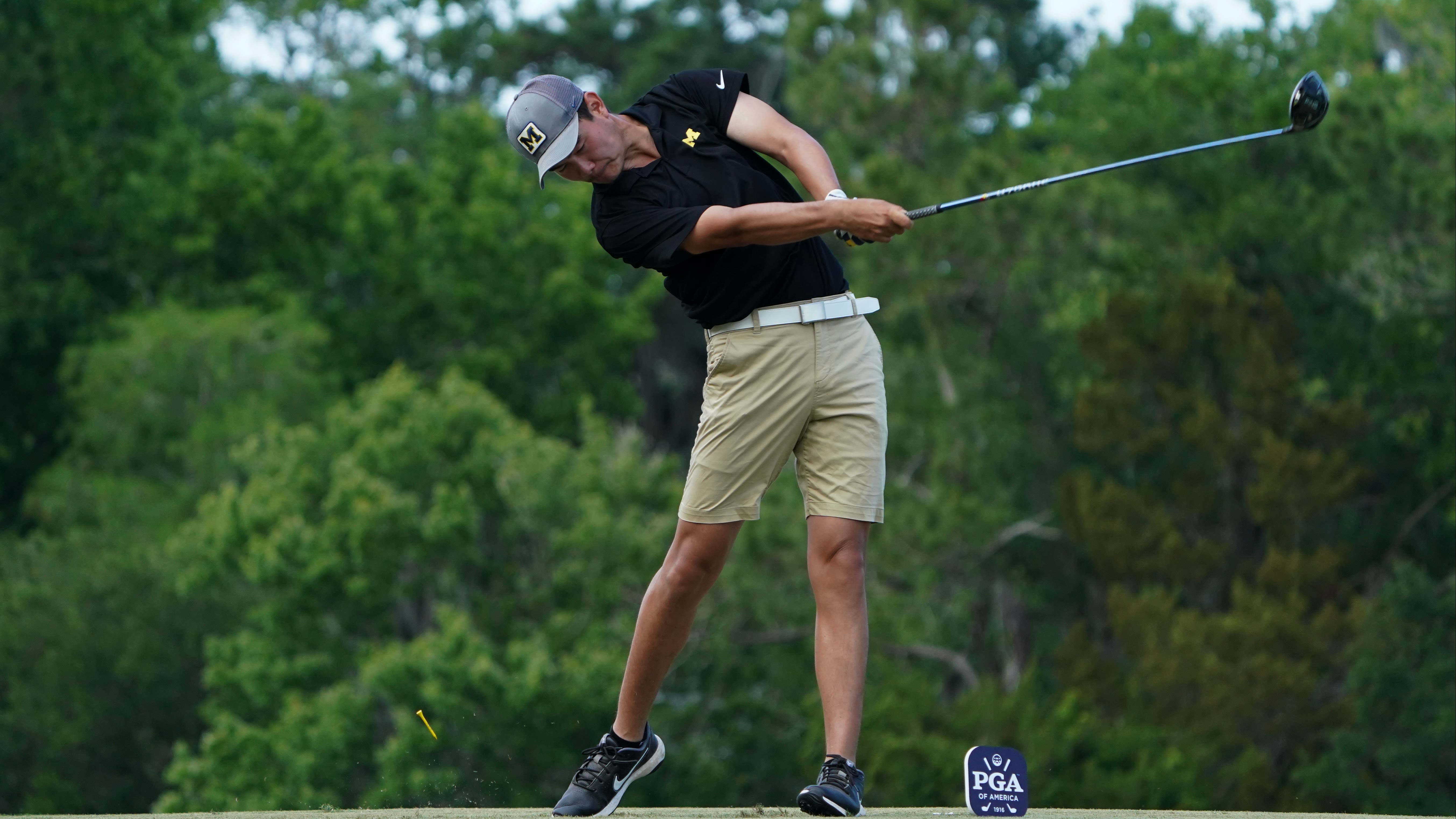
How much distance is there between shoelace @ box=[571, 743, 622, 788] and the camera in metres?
5.02

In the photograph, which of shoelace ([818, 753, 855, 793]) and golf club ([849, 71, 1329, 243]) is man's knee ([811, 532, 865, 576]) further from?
golf club ([849, 71, 1329, 243])

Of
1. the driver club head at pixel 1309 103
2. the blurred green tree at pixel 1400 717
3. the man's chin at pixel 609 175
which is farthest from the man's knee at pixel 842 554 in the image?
the blurred green tree at pixel 1400 717

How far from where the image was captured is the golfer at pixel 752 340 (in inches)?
186

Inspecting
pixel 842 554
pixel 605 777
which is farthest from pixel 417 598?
pixel 842 554

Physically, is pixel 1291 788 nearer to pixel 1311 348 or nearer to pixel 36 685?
pixel 1311 348

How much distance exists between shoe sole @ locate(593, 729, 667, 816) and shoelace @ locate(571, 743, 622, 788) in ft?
0.25

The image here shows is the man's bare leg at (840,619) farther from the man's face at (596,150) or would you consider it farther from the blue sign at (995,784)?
the man's face at (596,150)

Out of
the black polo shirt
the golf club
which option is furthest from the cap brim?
the golf club

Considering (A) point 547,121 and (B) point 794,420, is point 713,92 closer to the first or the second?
(A) point 547,121

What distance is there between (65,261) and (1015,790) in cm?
2273

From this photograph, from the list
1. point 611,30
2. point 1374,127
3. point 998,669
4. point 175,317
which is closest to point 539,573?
point 998,669

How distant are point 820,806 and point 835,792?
5cm

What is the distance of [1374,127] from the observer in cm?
2256

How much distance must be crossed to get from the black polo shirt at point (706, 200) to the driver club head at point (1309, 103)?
147 cm
